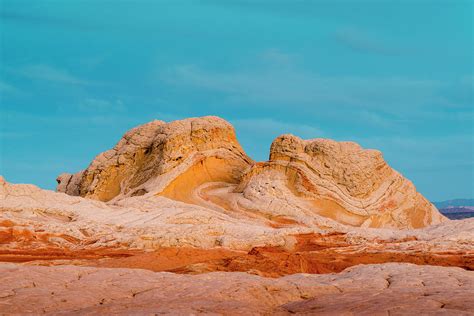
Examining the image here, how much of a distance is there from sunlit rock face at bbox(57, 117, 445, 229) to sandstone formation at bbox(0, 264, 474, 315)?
2056cm

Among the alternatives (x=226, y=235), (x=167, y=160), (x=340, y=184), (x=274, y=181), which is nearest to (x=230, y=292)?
(x=226, y=235)

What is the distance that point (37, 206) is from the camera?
95.2 ft

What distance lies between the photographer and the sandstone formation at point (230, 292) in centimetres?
1002

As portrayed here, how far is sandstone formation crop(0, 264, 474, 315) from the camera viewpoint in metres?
10.0

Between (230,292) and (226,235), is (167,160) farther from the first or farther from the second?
(230,292)

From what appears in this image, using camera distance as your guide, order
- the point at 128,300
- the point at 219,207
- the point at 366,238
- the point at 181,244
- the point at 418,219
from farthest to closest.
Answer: the point at 418,219 < the point at 219,207 < the point at 366,238 < the point at 181,244 < the point at 128,300

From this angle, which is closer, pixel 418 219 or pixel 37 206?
pixel 37 206

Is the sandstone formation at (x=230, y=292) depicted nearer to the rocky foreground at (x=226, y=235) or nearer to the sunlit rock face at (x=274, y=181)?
the rocky foreground at (x=226, y=235)

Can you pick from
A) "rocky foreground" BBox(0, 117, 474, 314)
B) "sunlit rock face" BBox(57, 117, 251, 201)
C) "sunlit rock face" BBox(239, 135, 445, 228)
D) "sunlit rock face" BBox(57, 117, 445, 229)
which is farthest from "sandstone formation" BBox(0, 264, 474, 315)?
"sunlit rock face" BBox(57, 117, 251, 201)

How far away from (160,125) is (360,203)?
16.0m

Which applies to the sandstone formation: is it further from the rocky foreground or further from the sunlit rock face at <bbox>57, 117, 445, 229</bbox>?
the sunlit rock face at <bbox>57, 117, 445, 229</bbox>

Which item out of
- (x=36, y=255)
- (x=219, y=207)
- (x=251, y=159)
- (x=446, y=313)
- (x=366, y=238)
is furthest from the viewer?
(x=251, y=159)

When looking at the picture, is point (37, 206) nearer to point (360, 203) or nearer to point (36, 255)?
point (36, 255)

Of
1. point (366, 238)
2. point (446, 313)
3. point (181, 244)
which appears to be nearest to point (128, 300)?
point (446, 313)
